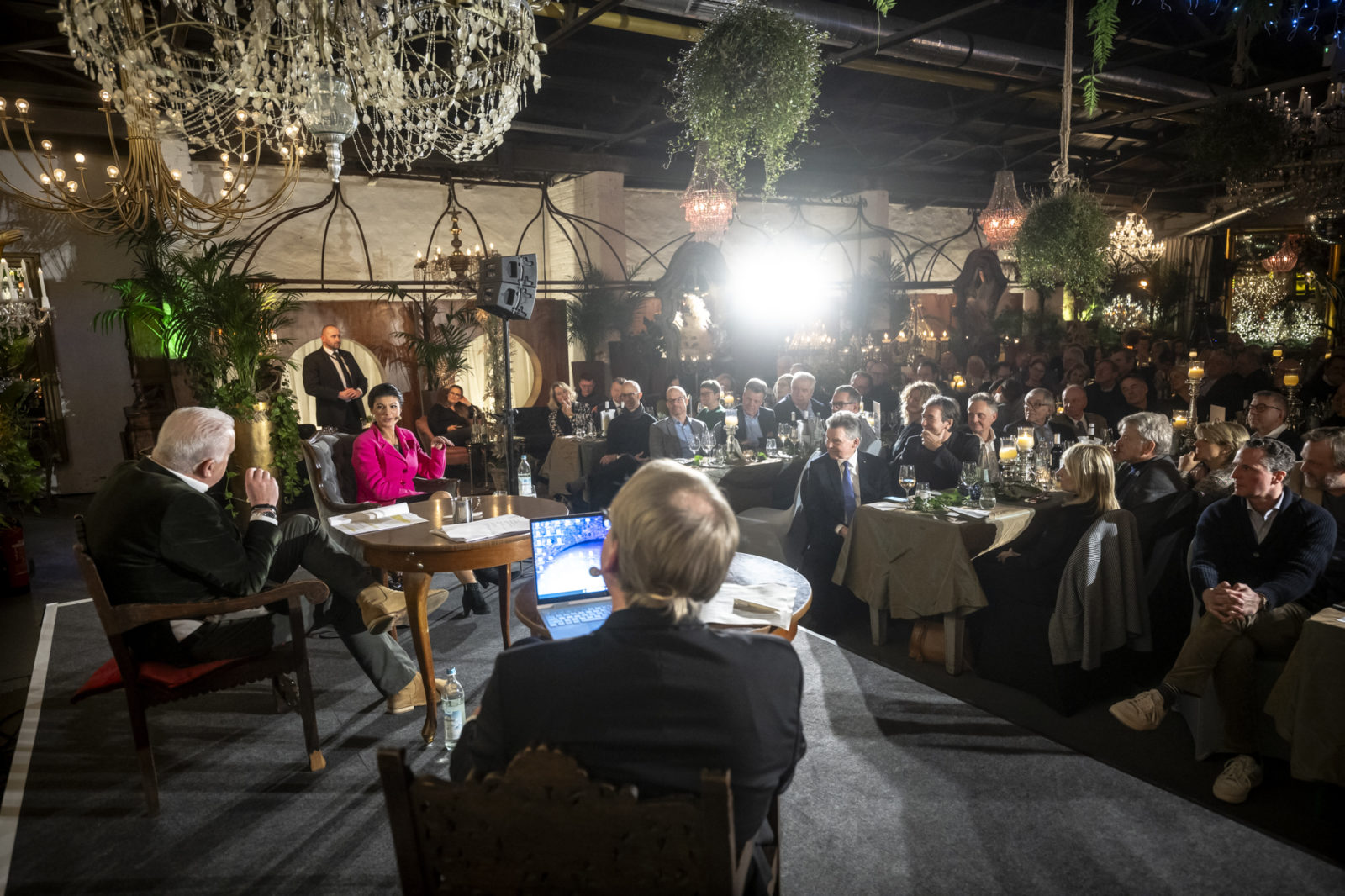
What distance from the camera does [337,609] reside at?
363cm

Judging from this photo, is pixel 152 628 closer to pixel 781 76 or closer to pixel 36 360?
pixel 781 76

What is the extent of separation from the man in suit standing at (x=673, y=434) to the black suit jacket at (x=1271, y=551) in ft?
12.6

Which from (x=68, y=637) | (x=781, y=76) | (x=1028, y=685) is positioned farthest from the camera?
(x=68, y=637)

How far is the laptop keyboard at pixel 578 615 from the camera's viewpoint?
2572mm

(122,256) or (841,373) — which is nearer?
(122,256)

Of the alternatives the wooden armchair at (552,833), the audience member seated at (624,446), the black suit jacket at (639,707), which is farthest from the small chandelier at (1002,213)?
the wooden armchair at (552,833)

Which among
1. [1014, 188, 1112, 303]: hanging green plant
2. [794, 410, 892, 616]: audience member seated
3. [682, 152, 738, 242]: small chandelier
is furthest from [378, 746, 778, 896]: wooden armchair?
[682, 152, 738, 242]: small chandelier

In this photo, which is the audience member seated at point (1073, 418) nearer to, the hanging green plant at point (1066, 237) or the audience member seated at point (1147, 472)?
the hanging green plant at point (1066, 237)

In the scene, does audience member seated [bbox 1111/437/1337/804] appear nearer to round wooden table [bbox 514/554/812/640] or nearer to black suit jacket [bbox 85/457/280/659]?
round wooden table [bbox 514/554/812/640]

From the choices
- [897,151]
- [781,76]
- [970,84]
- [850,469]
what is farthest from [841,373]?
[781,76]

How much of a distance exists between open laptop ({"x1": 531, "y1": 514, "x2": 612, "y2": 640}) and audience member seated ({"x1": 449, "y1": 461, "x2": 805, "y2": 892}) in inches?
46.9

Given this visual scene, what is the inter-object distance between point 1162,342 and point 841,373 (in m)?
4.14

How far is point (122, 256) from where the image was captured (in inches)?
344

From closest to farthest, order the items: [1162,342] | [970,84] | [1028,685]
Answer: [1028,685] → [970,84] → [1162,342]
